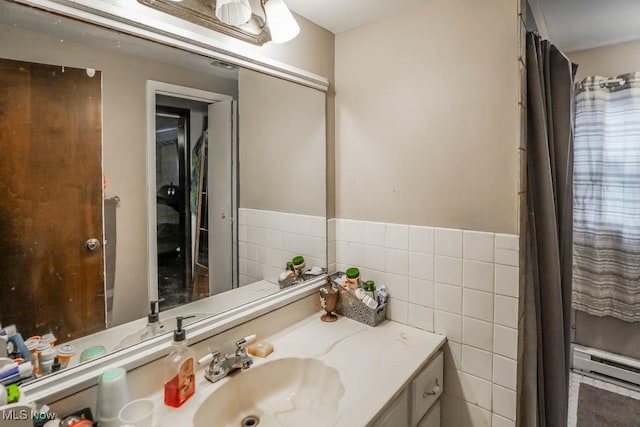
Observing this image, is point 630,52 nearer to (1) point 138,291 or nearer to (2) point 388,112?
(2) point 388,112

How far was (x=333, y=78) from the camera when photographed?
156cm

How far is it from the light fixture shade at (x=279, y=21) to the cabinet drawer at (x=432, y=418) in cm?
145

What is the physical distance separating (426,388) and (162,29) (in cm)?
141

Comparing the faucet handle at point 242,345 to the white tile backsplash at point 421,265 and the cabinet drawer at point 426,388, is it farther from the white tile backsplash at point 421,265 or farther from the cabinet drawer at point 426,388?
the white tile backsplash at point 421,265

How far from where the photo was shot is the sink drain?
981mm

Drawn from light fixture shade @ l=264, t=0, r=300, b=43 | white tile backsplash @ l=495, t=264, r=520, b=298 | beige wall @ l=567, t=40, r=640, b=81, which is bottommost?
white tile backsplash @ l=495, t=264, r=520, b=298

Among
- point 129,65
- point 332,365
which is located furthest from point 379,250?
point 129,65

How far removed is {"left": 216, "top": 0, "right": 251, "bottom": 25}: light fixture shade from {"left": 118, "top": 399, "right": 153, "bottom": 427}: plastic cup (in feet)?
3.61

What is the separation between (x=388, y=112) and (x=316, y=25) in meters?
0.51

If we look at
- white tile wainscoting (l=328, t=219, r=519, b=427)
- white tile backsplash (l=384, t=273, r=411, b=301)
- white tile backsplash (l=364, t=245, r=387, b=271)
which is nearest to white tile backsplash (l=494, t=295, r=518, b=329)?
white tile wainscoting (l=328, t=219, r=519, b=427)

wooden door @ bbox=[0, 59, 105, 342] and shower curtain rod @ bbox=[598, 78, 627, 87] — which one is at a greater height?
Answer: shower curtain rod @ bbox=[598, 78, 627, 87]

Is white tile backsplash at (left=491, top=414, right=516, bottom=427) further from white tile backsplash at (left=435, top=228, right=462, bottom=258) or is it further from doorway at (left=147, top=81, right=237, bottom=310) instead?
doorway at (left=147, top=81, right=237, bottom=310)

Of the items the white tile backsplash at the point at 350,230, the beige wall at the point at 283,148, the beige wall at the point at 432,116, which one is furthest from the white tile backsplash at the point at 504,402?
the beige wall at the point at 283,148

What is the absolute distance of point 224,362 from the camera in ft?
3.37
